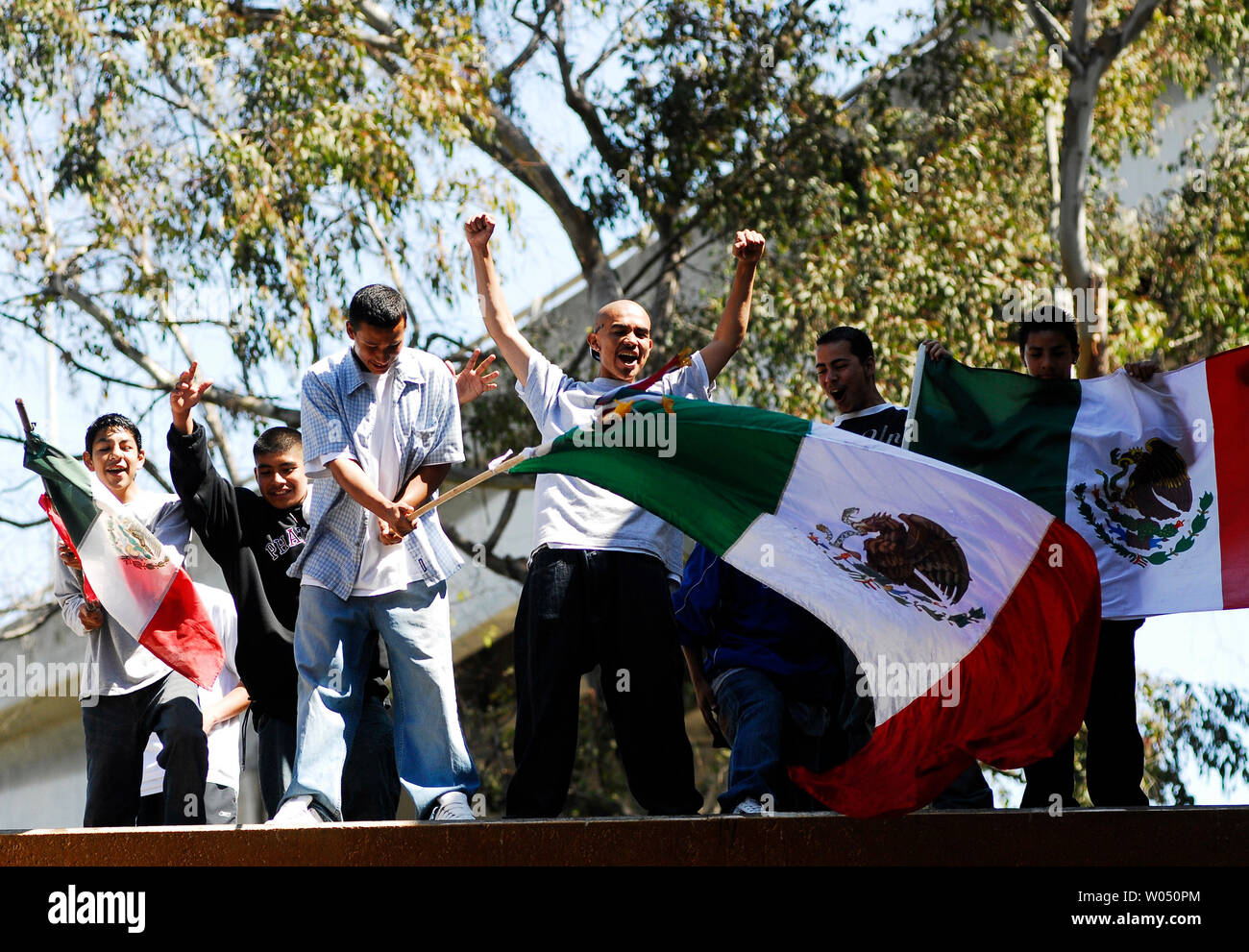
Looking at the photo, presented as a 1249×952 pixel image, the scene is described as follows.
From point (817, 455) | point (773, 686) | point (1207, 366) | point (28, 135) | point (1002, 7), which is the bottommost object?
point (773, 686)

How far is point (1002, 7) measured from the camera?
498 inches

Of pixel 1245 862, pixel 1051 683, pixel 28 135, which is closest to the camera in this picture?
pixel 1245 862

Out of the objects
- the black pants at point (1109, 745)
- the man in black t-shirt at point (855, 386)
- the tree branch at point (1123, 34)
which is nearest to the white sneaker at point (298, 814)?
the man in black t-shirt at point (855, 386)

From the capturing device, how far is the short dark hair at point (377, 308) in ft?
15.1

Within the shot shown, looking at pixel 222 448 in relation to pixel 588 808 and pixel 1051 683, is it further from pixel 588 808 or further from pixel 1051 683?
pixel 1051 683

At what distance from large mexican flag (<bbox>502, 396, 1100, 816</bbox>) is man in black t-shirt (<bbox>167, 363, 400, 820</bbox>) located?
121 centimetres

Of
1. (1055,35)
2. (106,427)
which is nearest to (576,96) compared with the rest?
(1055,35)

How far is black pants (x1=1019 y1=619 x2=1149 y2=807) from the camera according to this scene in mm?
4777

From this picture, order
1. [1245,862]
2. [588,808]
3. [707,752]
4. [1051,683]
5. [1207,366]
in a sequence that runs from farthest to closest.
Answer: [707,752] < [588,808] < [1207,366] < [1051,683] < [1245,862]

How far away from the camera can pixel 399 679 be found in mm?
4688

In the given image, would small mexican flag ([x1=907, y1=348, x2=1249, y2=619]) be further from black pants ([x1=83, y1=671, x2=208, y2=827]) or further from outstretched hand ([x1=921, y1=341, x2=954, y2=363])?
black pants ([x1=83, y1=671, x2=208, y2=827])

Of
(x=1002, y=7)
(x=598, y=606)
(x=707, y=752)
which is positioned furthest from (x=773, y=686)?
(x=707, y=752)

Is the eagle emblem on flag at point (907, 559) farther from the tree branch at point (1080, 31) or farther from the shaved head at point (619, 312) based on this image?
the tree branch at point (1080, 31)
